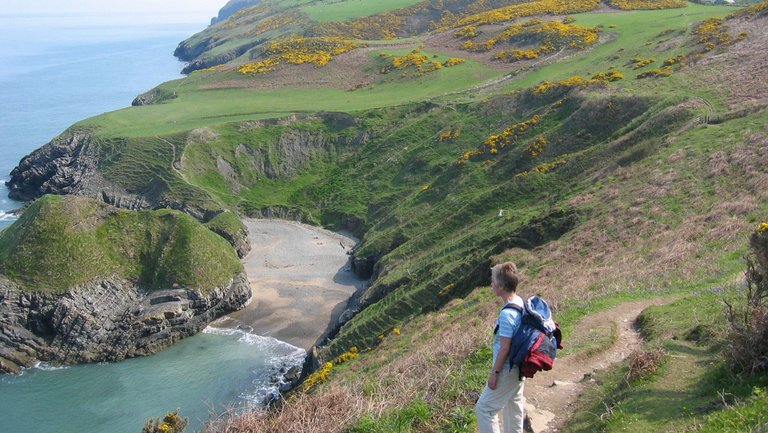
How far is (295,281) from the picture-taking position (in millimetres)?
56344

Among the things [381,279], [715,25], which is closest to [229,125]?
[381,279]

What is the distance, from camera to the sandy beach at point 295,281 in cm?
4934

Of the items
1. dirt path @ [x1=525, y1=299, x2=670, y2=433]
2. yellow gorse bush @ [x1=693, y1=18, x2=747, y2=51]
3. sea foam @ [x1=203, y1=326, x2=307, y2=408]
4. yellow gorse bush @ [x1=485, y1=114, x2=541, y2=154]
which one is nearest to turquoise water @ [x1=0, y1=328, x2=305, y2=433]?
sea foam @ [x1=203, y1=326, x2=307, y2=408]

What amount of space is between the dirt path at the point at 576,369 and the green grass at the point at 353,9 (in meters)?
147

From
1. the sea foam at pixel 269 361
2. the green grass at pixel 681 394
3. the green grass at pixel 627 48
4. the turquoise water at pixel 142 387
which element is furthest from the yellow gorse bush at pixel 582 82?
the green grass at pixel 681 394

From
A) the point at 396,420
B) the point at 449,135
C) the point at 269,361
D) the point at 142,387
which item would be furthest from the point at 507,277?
the point at 449,135

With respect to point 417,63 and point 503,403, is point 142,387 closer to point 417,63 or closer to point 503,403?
point 503,403

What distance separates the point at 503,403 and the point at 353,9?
16840 centimetres

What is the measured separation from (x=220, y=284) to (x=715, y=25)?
204 feet

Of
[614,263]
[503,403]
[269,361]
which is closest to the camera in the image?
Answer: [503,403]

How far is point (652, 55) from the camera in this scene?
67812 mm

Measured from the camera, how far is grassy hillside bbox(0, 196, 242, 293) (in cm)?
4750

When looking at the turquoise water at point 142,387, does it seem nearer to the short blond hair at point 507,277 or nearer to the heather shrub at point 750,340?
the short blond hair at point 507,277

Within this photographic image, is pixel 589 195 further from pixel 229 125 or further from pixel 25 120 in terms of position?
pixel 25 120
